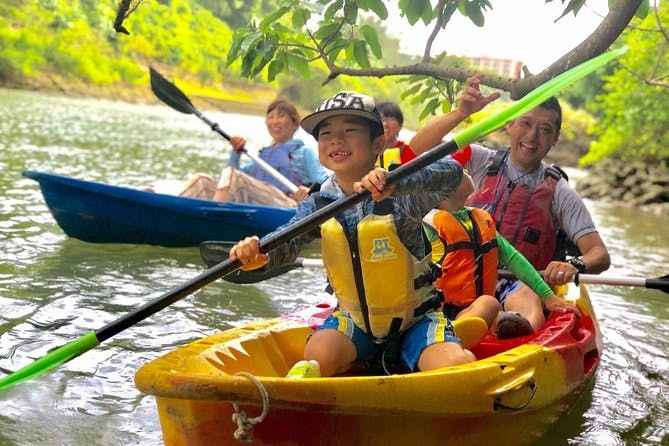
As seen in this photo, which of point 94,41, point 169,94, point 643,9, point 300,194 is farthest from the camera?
point 94,41

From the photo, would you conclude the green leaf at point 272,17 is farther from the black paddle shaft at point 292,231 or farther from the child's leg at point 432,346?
the child's leg at point 432,346

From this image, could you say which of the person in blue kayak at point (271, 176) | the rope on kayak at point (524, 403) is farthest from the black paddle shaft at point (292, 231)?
the person in blue kayak at point (271, 176)

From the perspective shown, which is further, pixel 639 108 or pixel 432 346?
pixel 639 108

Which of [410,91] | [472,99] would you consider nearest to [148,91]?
[410,91]

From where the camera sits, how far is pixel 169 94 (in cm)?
640

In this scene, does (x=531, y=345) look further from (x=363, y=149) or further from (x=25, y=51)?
(x=25, y=51)

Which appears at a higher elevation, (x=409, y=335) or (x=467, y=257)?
(x=467, y=257)

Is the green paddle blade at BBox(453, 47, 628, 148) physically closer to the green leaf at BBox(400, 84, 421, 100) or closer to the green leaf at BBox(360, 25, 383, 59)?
the green leaf at BBox(360, 25, 383, 59)

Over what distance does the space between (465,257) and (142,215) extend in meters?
2.95

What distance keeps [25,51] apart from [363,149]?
122 ft

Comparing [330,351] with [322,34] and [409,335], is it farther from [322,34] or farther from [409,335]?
[322,34]

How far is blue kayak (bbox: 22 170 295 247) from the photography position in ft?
17.7

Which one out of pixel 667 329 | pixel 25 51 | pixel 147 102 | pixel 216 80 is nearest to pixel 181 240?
pixel 667 329

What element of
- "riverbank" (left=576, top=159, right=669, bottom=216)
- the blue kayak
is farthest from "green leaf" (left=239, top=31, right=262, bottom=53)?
"riverbank" (left=576, top=159, right=669, bottom=216)
